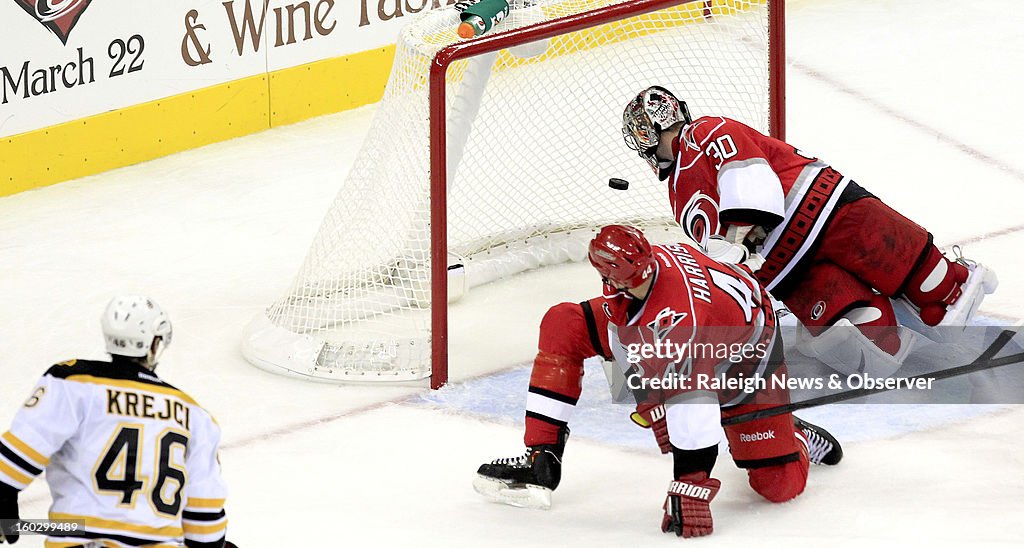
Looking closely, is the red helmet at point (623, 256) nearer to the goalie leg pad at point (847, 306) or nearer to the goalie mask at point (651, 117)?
the goalie mask at point (651, 117)

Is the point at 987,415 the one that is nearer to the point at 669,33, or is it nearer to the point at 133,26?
the point at 669,33

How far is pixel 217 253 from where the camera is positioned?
6.06 m

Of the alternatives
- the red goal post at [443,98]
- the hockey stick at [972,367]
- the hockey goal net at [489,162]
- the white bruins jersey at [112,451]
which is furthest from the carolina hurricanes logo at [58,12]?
the white bruins jersey at [112,451]

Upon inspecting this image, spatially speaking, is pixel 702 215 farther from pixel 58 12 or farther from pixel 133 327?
pixel 58 12

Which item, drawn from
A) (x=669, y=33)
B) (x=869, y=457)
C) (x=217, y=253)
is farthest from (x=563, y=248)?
(x=869, y=457)

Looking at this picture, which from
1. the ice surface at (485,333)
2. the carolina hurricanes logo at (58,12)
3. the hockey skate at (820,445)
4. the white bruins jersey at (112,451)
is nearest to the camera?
the white bruins jersey at (112,451)

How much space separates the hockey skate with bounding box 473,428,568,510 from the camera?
4.34 metres

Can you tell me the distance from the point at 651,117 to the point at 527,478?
1018 mm

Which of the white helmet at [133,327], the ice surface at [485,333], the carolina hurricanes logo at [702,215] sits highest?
the white helmet at [133,327]

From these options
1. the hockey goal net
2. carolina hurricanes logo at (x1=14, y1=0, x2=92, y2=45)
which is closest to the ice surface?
the hockey goal net

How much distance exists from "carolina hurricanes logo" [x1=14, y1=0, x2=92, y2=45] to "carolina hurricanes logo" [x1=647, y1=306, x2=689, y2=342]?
113 inches

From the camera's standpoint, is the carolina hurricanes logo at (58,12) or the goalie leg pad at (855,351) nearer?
the goalie leg pad at (855,351)

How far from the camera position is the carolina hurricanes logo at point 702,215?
4.80m

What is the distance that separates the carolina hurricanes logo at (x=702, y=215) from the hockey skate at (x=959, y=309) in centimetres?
61
